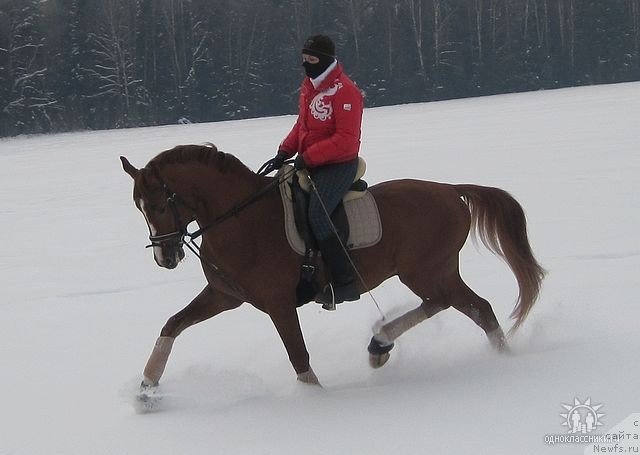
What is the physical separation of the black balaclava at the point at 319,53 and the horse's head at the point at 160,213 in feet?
3.67

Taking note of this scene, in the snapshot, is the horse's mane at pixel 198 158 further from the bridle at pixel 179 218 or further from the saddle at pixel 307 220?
the saddle at pixel 307 220

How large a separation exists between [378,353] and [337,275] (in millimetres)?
659

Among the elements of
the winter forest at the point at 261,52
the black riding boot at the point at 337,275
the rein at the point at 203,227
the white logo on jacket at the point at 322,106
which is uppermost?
the white logo on jacket at the point at 322,106

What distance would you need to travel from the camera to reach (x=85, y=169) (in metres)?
21.3

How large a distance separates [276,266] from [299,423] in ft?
3.27

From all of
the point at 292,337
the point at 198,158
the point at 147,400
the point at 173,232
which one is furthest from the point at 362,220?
the point at 147,400

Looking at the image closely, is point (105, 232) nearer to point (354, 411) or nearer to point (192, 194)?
point (192, 194)

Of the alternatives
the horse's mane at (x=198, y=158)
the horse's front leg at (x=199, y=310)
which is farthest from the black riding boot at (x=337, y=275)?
the horse's mane at (x=198, y=158)

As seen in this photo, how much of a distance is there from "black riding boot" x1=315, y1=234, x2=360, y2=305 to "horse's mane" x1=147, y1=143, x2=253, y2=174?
71 cm

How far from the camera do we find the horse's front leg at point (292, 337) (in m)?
5.11

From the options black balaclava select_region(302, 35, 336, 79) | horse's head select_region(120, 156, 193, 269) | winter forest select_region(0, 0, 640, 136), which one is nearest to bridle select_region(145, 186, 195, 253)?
horse's head select_region(120, 156, 193, 269)

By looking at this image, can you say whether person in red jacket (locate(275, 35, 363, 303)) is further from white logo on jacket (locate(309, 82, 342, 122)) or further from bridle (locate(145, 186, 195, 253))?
bridle (locate(145, 186, 195, 253))

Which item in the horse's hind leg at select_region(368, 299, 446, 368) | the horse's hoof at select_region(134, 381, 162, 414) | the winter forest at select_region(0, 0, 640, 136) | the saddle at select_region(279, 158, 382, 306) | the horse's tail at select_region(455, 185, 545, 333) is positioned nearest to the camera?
the horse's hoof at select_region(134, 381, 162, 414)

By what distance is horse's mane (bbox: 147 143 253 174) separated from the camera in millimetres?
4960
